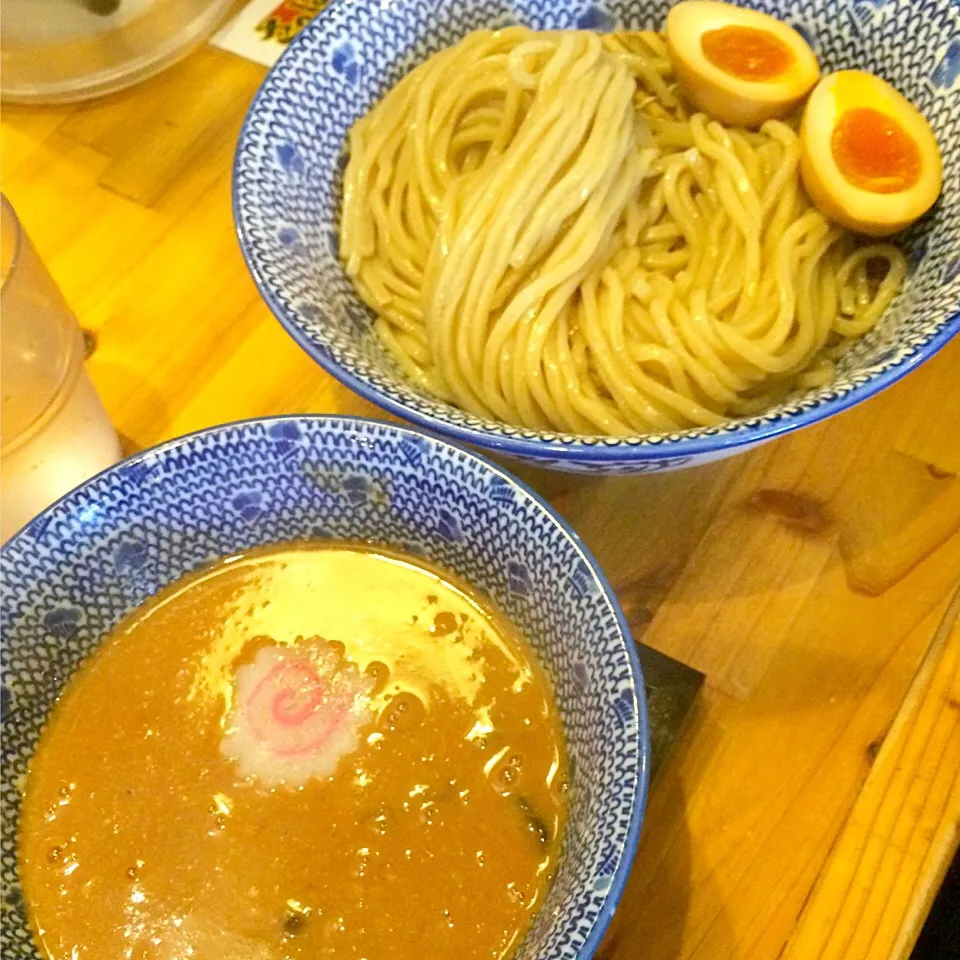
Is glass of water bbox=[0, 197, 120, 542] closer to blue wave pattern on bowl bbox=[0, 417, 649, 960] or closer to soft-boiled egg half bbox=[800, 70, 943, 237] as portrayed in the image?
blue wave pattern on bowl bbox=[0, 417, 649, 960]

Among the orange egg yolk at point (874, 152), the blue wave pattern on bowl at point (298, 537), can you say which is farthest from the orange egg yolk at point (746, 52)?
the blue wave pattern on bowl at point (298, 537)

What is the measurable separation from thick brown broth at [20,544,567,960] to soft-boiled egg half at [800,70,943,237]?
2.13 ft

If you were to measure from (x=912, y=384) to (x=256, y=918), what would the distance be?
95 cm

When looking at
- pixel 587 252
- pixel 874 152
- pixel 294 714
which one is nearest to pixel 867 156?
pixel 874 152

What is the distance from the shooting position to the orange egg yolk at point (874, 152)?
116 cm

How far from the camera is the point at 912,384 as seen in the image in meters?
1.25

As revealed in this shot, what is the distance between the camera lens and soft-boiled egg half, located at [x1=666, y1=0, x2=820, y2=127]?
4.12 feet

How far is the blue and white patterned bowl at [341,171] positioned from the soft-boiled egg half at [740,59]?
53 millimetres

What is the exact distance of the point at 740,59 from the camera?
4.17ft

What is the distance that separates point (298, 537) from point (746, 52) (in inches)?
32.5

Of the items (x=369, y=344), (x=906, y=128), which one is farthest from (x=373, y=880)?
(x=906, y=128)

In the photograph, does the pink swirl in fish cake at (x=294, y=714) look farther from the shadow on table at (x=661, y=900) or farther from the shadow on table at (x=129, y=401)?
the shadow on table at (x=129, y=401)

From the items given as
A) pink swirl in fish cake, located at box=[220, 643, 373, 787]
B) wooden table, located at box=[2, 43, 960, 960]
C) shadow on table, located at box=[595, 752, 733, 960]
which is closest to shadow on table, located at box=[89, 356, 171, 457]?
wooden table, located at box=[2, 43, 960, 960]

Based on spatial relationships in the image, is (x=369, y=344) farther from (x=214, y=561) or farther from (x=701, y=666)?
(x=701, y=666)
